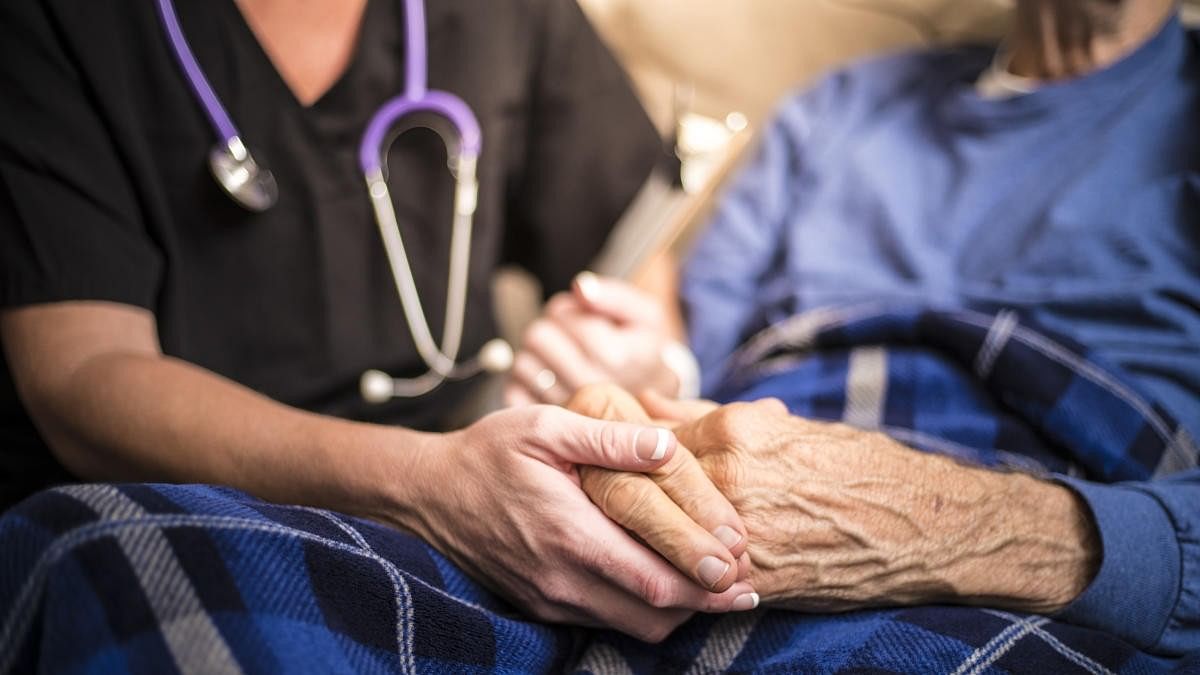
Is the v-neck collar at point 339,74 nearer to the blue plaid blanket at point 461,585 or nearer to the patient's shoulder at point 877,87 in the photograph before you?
the blue plaid blanket at point 461,585

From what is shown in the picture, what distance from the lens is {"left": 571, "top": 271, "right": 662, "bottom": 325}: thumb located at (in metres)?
0.81

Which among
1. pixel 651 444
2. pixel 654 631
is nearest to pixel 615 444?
pixel 651 444

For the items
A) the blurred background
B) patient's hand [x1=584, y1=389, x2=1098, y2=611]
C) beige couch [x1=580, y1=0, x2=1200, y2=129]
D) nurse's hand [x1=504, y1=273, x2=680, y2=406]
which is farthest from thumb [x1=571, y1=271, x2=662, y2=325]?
beige couch [x1=580, y1=0, x2=1200, y2=129]

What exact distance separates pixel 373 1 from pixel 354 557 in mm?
549

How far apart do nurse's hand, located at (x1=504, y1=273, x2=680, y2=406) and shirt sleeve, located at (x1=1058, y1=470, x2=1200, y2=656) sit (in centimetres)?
39

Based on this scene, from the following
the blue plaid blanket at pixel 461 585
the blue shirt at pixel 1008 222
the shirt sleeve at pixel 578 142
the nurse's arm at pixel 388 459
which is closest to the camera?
the blue plaid blanket at pixel 461 585

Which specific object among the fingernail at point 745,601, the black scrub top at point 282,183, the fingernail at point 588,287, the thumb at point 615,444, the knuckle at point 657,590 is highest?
the black scrub top at point 282,183

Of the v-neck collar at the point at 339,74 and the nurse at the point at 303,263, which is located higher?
the v-neck collar at the point at 339,74

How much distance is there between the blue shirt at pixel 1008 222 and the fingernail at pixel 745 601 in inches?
10.5

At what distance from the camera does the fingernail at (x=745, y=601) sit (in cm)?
54

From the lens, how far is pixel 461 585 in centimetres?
58

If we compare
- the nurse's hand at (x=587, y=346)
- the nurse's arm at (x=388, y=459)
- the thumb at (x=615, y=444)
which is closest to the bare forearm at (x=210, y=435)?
the nurse's arm at (x=388, y=459)

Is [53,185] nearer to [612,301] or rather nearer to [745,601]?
[612,301]

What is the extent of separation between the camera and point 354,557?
0.50 metres
